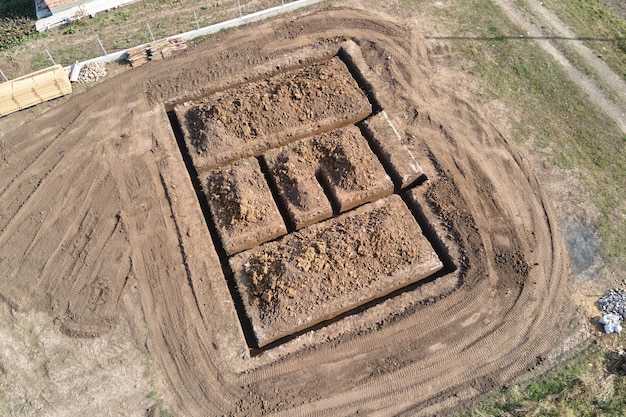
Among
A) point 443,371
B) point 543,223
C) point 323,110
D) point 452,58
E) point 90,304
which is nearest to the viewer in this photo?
point 443,371

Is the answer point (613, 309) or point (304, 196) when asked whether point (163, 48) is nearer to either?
point (304, 196)

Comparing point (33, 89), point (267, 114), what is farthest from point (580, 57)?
point (33, 89)

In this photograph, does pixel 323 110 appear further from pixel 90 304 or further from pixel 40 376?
pixel 40 376

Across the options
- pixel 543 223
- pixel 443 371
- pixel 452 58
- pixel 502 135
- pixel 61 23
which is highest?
pixel 61 23

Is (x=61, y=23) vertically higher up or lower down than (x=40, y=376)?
higher up

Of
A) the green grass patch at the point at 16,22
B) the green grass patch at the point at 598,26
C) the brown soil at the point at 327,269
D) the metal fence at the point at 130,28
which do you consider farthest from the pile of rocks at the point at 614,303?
the green grass patch at the point at 16,22

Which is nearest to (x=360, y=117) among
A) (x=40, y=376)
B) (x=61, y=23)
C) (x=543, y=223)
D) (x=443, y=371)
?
(x=543, y=223)
